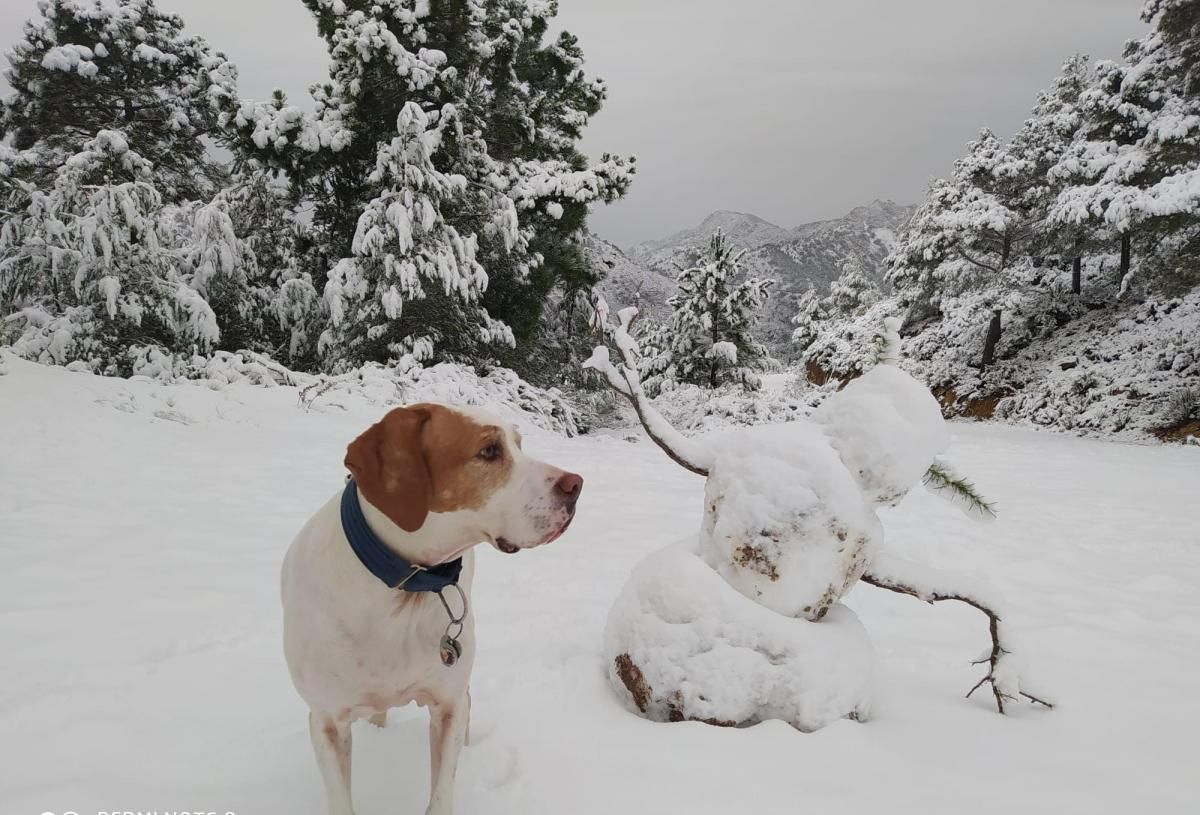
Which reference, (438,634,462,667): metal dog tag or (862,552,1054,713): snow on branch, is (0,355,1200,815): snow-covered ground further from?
(438,634,462,667): metal dog tag

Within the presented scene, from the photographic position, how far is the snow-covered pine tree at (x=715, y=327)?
51.7 ft

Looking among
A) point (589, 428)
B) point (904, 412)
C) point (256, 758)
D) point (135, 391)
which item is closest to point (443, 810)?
point (256, 758)

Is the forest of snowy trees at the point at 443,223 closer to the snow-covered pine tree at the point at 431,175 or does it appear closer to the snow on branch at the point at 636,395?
the snow-covered pine tree at the point at 431,175

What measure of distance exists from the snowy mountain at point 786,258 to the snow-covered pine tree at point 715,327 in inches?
936

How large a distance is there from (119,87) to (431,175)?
9.54m

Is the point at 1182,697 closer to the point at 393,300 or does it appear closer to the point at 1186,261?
the point at 393,300

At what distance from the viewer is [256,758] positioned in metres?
1.86

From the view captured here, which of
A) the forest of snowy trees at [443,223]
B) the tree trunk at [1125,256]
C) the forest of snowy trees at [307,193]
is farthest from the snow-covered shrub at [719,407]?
the tree trunk at [1125,256]

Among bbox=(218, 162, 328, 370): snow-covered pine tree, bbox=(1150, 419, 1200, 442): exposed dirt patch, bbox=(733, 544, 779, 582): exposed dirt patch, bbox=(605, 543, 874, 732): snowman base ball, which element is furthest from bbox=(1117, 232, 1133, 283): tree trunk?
bbox=(218, 162, 328, 370): snow-covered pine tree

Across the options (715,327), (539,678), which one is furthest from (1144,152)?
(539,678)

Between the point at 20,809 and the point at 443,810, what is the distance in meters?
1.12

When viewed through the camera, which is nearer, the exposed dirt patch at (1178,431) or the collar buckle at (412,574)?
the collar buckle at (412,574)

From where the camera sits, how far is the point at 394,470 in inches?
55.2

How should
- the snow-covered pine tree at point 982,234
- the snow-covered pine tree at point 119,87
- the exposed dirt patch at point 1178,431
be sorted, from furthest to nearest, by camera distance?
the snow-covered pine tree at point 982,234 → the snow-covered pine tree at point 119,87 → the exposed dirt patch at point 1178,431
